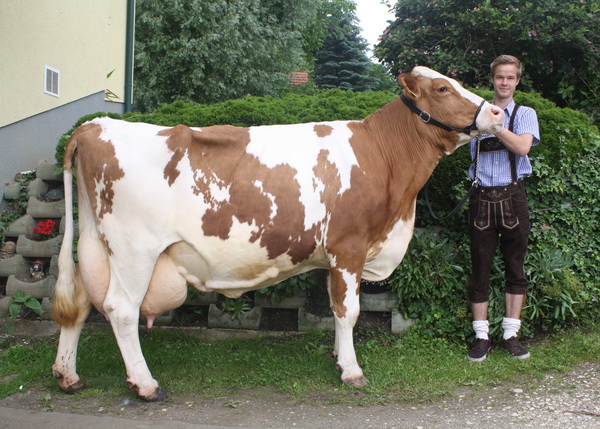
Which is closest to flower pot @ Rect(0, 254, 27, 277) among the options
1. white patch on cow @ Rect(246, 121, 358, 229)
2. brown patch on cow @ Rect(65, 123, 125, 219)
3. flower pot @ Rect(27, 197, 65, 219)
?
flower pot @ Rect(27, 197, 65, 219)

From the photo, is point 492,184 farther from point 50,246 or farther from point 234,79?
point 234,79

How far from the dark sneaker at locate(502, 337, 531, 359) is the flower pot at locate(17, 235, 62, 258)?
170 inches

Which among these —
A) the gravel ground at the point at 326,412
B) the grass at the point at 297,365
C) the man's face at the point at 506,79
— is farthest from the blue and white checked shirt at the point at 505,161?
the gravel ground at the point at 326,412

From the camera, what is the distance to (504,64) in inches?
173

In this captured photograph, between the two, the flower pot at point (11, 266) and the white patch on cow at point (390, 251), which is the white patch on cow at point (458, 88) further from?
the flower pot at point (11, 266)

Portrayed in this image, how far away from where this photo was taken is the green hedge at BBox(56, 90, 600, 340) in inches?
191

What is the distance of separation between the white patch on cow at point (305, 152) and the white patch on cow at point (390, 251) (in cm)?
60

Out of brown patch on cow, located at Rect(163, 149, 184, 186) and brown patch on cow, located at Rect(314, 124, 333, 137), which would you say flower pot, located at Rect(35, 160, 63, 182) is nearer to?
brown patch on cow, located at Rect(163, 149, 184, 186)

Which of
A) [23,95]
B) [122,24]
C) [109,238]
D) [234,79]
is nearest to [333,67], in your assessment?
[234,79]

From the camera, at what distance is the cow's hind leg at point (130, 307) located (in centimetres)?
370

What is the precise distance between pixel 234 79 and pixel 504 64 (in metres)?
14.7

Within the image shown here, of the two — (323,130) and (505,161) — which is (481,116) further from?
(323,130)

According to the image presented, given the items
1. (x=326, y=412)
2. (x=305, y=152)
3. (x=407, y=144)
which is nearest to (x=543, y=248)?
(x=407, y=144)

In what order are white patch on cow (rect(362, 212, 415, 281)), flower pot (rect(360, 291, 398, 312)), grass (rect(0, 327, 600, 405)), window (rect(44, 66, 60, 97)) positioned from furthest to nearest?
window (rect(44, 66, 60, 97)) → flower pot (rect(360, 291, 398, 312)) → white patch on cow (rect(362, 212, 415, 281)) → grass (rect(0, 327, 600, 405))
